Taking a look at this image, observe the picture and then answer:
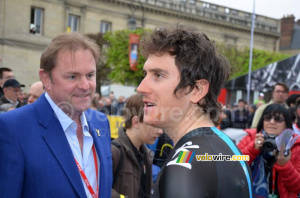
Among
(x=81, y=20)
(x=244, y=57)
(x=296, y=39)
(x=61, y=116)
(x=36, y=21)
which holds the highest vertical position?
(x=296, y=39)

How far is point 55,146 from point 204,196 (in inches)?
47.3

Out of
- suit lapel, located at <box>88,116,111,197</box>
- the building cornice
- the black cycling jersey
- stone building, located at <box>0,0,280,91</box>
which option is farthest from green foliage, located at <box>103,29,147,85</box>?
the black cycling jersey

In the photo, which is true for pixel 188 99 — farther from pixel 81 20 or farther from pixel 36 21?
pixel 81 20

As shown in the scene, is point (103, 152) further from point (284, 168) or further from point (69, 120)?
point (284, 168)

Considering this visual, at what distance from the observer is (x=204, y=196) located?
4.97 ft

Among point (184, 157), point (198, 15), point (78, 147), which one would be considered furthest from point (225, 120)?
point (198, 15)

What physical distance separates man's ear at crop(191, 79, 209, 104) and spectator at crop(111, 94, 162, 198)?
1.74 meters

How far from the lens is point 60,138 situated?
241 cm

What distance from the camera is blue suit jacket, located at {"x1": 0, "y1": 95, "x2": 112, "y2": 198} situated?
215 centimetres

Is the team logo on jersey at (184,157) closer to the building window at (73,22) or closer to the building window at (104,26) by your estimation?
the building window at (73,22)

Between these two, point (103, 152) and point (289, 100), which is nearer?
point (103, 152)

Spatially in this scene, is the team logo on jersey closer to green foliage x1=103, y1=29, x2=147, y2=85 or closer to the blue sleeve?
the blue sleeve

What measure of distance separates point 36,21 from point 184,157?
113ft

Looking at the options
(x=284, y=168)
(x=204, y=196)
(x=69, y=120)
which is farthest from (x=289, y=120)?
(x=204, y=196)
